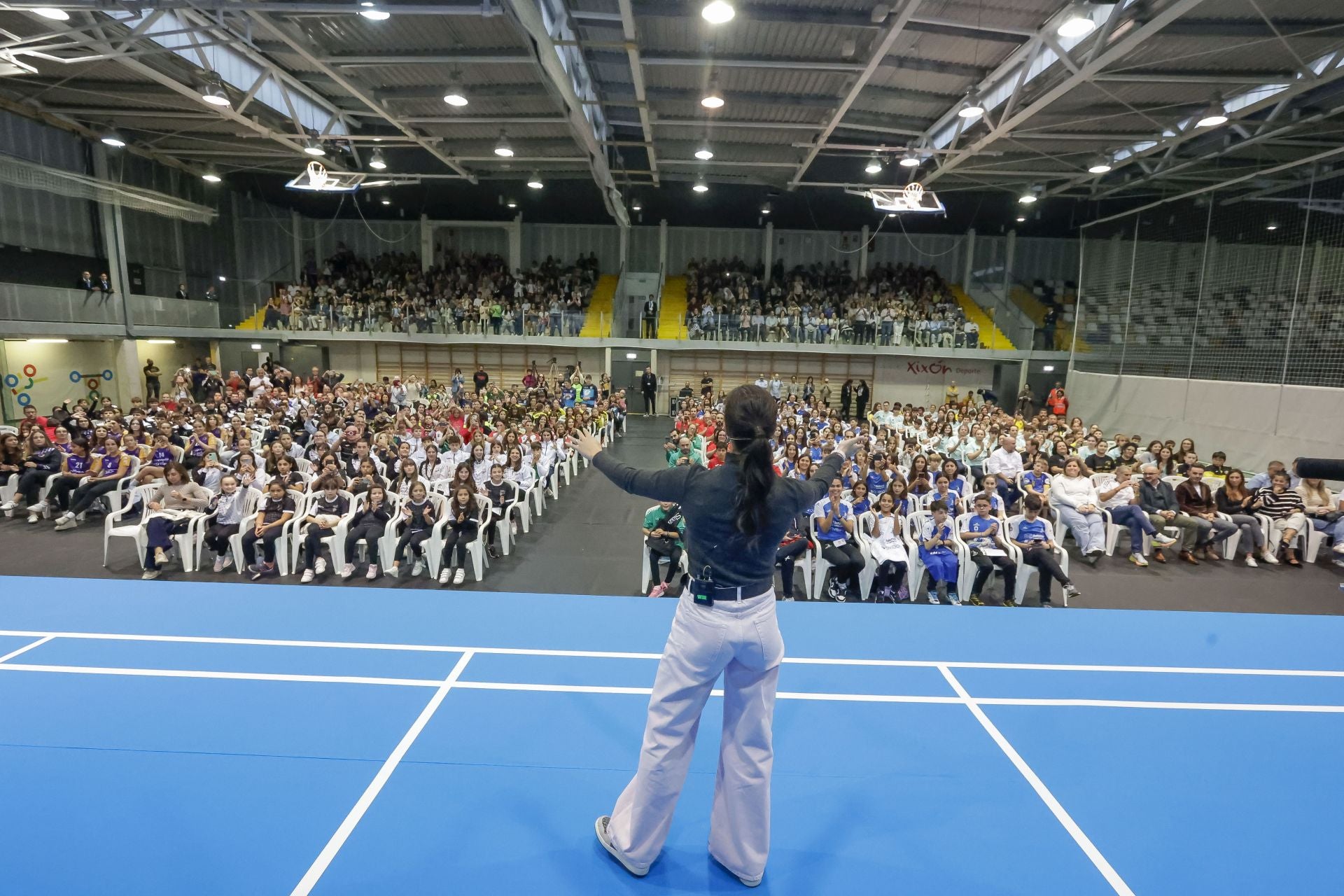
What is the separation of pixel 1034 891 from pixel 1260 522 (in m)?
8.86

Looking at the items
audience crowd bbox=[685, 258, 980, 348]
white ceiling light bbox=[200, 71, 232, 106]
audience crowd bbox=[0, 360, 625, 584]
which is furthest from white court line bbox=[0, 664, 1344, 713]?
audience crowd bbox=[685, 258, 980, 348]

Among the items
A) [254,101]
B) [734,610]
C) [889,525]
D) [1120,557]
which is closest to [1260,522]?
[1120,557]

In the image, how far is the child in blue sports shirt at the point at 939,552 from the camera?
7.02m

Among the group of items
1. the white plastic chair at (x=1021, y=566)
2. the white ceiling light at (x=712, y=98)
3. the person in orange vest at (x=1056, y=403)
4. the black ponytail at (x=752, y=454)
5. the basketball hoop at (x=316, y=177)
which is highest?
the white ceiling light at (x=712, y=98)

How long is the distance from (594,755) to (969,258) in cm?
2668

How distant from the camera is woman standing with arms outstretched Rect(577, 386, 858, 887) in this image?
254cm

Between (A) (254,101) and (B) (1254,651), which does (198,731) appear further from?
(A) (254,101)

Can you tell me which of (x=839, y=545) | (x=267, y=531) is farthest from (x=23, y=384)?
(x=839, y=545)

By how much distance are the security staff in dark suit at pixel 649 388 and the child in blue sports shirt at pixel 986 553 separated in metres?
16.3

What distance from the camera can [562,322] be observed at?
2208 cm

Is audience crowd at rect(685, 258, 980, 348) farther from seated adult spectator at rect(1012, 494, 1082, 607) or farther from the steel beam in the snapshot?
seated adult spectator at rect(1012, 494, 1082, 607)

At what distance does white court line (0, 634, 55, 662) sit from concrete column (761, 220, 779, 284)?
2403 centimetres

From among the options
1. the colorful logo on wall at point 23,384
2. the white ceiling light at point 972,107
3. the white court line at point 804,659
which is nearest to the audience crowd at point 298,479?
the white court line at point 804,659

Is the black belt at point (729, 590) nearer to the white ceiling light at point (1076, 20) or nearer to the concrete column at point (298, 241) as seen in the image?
the white ceiling light at point (1076, 20)
